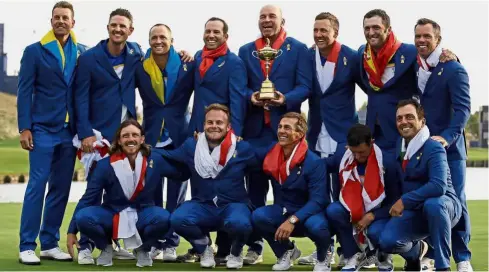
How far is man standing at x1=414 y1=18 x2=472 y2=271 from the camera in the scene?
8.25 meters

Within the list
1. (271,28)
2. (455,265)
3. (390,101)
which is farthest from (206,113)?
(455,265)

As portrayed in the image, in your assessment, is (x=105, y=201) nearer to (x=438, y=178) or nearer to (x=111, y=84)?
(x=111, y=84)

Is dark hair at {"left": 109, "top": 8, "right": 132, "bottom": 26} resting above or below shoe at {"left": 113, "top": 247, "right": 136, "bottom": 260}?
above

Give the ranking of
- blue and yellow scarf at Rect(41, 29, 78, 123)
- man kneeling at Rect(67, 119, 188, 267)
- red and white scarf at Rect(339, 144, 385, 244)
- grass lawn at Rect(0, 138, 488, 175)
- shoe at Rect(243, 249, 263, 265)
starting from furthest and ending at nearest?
grass lawn at Rect(0, 138, 488, 175) → blue and yellow scarf at Rect(41, 29, 78, 123) → shoe at Rect(243, 249, 263, 265) → man kneeling at Rect(67, 119, 188, 267) → red and white scarf at Rect(339, 144, 385, 244)

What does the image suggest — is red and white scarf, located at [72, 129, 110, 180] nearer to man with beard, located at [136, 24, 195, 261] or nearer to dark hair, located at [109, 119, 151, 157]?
dark hair, located at [109, 119, 151, 157]

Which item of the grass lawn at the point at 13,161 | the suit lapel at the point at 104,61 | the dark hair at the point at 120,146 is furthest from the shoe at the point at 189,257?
the grass lawn at the point at 13,161

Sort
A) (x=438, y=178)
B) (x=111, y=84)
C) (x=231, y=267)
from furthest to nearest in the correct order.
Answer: (x=111, y=84)
(x=231, y=267)
(x=438, y=178)

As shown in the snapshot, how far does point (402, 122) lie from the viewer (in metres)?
7.91

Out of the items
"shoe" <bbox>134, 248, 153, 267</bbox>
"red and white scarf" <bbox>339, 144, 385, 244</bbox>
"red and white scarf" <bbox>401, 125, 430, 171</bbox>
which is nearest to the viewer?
"red and white scarf" <bbox>401, 125, 430, 171</bbox>

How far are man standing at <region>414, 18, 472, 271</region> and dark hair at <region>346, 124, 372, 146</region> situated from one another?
1.97ft

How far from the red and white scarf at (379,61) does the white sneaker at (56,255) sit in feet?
10.1

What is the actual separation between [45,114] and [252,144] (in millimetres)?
1855

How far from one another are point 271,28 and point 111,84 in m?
1.52

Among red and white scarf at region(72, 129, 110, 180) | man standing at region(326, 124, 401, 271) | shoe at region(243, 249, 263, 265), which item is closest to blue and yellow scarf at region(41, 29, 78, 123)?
red and white scarf at region(72, 129, 110, 180)
